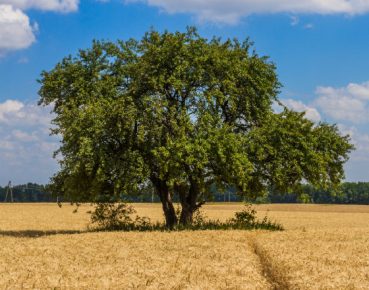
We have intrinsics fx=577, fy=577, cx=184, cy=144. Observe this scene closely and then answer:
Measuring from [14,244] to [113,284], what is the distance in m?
14.0

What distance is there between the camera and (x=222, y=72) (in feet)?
126

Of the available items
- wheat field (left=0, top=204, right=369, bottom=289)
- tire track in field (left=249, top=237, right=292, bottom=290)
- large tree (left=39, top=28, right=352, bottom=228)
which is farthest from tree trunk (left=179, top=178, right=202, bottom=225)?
tire track in field (left=249, top=237, right=292, bottom=290)

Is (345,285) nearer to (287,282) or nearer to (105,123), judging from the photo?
(287,282)

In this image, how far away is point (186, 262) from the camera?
23.0m

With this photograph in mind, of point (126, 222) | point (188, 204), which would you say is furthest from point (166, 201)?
point (126, 222)

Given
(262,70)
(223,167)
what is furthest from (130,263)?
(262,70)

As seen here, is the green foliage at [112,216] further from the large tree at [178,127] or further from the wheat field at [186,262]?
the wheat field at [186,262]

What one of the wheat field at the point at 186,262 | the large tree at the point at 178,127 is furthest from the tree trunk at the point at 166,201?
the wheat field at the point at 186,262

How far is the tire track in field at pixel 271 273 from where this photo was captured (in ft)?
61.6

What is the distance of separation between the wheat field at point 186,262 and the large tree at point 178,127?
4628 millimetres

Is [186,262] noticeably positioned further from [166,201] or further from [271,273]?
[166,201]

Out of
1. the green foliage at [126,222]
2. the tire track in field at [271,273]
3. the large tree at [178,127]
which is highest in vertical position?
the large tree at [178,127]

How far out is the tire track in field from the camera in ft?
61.6

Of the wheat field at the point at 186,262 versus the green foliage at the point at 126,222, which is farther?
the green foliage at the point at 126,222
